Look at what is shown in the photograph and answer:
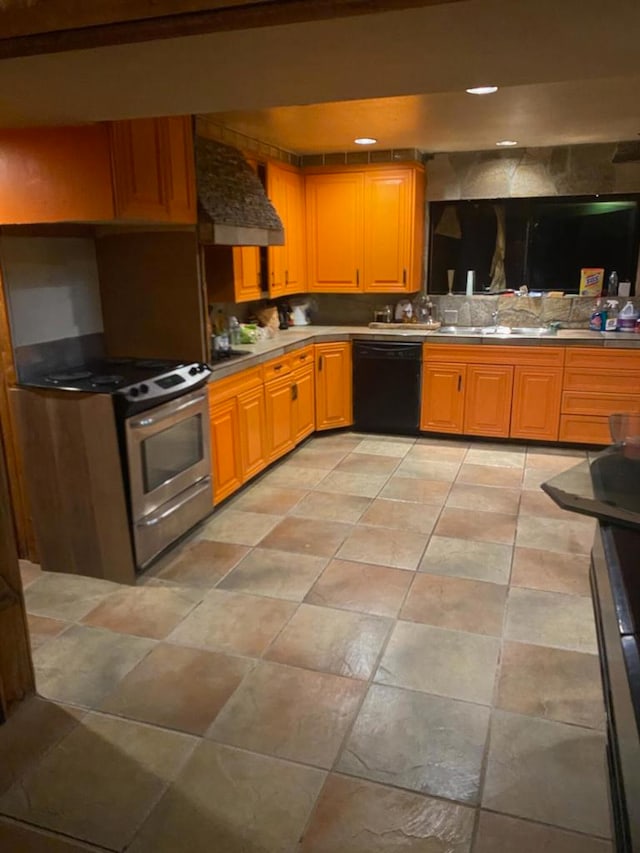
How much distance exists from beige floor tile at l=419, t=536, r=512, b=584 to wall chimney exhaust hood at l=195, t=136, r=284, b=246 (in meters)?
2.04

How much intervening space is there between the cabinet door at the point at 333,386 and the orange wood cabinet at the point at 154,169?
6.64ft

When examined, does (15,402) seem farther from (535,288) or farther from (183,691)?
(535,288)

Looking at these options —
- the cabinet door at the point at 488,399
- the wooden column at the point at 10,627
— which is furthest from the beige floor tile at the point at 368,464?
the wooden column at the point at 10,627

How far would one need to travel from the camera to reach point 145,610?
2.82m

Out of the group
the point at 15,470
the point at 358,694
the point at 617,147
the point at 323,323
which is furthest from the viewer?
the point at 323,323

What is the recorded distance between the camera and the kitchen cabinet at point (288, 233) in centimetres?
486

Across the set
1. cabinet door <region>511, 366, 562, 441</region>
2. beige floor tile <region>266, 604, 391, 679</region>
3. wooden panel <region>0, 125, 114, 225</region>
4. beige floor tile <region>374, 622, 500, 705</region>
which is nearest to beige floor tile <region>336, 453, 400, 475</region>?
cabinet door <region>511, 366, 562, 441</region>

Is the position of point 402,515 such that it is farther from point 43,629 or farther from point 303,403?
point 43,629

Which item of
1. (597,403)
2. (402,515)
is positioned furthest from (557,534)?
(597,403)

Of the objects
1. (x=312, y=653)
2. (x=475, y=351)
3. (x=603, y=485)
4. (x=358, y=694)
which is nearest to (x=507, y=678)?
(x=358, y=694)

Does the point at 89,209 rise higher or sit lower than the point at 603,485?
higher

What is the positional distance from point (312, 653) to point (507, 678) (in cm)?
74

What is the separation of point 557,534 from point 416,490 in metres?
0.98

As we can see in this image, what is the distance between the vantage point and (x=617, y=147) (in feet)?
16.3
